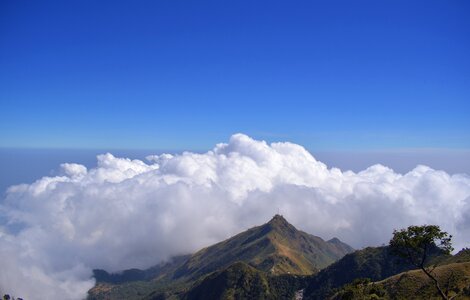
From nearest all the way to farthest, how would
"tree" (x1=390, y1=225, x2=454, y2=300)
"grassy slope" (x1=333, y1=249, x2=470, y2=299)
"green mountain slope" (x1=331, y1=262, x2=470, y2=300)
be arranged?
"tree" (x1=390, y1=225, x2=454, y2=300) < "green mountain slope" (x1=331, y1=262, x2=470, y2=300) < "grassy slope" (x1=333, y1=249, x2=470, y2=299)

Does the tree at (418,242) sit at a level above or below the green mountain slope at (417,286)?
above

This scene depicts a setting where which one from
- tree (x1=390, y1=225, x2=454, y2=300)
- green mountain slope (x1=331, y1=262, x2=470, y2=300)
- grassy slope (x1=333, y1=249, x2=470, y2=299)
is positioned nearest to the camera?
tree (x1=390, y1=225, x2=454, y2=300)

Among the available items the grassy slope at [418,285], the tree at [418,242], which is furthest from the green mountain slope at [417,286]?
the tree at [418,242]

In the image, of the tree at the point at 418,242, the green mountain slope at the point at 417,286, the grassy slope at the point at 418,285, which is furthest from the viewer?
the grassy slope at the point at 418,285

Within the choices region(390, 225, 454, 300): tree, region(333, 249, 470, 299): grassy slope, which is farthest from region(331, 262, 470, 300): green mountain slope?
region(390, 225, 454, 300): tree

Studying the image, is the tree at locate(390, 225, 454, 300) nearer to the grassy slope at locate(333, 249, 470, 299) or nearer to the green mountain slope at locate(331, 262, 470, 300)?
the green mountain slope at locate(331, 262, 470, 300)

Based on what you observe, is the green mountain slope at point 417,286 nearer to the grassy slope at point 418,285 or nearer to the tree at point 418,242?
the grassy slope at point 418,285

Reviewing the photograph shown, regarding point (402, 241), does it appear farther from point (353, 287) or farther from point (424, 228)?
point (353, 287)

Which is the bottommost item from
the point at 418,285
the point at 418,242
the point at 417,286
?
the point at 417,286

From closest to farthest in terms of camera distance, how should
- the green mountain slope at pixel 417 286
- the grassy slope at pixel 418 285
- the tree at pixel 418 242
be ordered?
1. the tree at pixel 418 242
2. the green mountain slope at pixel 417 286
3. the grassy slope at pixel 418 285

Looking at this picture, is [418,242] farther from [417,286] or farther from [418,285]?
[418,285]

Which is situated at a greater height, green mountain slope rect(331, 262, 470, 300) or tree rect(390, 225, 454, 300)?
tree rect(390, 225, 454, 300)

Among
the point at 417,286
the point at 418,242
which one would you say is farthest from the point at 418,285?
the point at 418,242

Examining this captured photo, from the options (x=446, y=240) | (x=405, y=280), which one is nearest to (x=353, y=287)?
(x=446, y=240)
